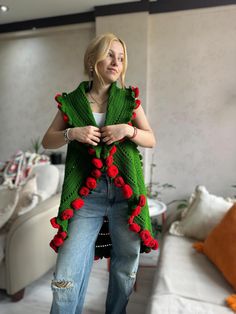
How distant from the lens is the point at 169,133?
94.1 inches

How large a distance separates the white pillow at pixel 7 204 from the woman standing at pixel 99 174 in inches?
29.0

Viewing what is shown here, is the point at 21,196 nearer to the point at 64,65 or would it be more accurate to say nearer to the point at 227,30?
the point at 64,65

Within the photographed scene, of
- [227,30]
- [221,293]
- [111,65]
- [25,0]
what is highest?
[25,0]

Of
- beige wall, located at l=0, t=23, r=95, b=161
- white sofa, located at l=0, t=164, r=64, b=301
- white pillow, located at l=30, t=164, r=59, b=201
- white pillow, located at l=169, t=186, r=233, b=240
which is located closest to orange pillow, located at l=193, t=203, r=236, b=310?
white pillow, located at l=169, t=186, r=233, b=240

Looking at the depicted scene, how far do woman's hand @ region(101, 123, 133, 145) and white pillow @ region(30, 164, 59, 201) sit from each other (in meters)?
1.10

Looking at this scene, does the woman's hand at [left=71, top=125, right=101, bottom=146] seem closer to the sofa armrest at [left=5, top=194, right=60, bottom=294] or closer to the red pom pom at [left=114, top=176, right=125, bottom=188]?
the red pom pom at [left=114, top=176, right=125, bottom=188]

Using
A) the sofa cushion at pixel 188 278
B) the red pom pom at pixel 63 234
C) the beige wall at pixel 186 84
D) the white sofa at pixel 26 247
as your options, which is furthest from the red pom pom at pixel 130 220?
the beige wall at pixel 186 84

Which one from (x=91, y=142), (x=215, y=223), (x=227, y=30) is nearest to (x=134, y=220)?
(x=91, y=142)

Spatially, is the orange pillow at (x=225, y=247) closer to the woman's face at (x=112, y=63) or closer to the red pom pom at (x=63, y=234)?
the red pom pom at (x=63, y=234)

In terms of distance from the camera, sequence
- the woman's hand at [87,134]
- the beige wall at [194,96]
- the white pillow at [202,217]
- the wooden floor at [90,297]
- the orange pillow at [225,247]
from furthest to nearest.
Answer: the beige wall at [194,96], the white pillow at [202,217], the wooden floor at [90,297], the orange pillow at [225,247], the woman's hand at [87,134]

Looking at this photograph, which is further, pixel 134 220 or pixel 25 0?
pixel 25 0

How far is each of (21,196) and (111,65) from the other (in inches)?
44.6

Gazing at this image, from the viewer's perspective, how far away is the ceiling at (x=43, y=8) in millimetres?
2275

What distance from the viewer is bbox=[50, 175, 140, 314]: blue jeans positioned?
0.87 m
